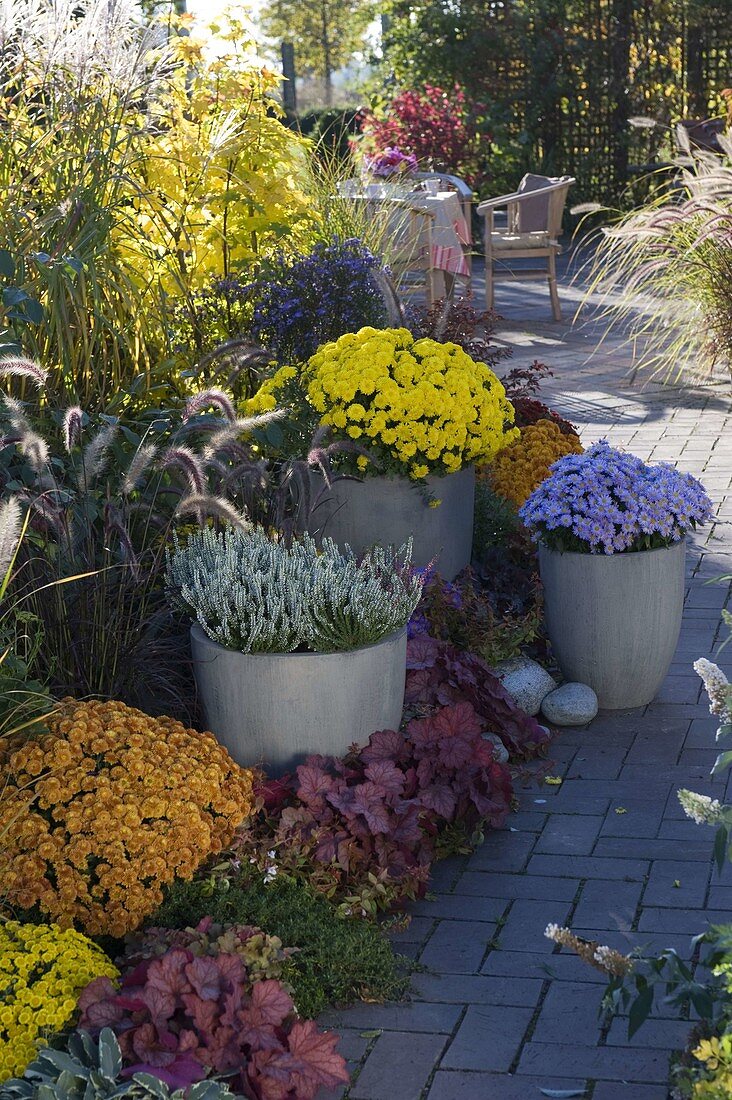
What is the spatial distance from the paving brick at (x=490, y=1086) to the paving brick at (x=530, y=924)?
1.41 feet

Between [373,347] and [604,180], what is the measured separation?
500 inches

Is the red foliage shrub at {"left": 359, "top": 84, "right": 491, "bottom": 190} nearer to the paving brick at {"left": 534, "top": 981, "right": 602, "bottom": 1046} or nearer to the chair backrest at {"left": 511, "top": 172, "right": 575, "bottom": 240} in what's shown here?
the chair backrest at {"left": 511, "top": 172, "right": 575, "bottom": 240}

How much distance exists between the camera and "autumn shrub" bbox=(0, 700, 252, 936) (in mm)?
2619

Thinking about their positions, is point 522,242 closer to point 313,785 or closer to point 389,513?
point 389,513

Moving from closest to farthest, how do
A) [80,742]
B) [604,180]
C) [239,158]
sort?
[80,742]
[239,158]
[604,180]

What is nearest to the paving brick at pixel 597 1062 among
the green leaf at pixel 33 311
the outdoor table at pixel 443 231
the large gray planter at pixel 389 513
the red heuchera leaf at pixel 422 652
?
the red heuchera leaf at pixel 422 652

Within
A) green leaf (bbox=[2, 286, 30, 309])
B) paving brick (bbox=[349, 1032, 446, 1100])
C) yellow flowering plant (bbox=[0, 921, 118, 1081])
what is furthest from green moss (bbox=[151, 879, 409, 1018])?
green leaf (bbox=[2, 286, 30, 309])

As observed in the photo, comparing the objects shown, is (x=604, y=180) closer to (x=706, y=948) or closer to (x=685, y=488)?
(x=685, y=488)

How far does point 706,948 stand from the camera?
2.70 metres

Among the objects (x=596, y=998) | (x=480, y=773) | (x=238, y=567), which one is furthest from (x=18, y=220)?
(x=596, y=998)

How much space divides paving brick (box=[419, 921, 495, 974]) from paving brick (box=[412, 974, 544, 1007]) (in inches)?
1.4

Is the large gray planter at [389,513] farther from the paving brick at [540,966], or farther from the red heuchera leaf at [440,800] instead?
the paving brick at [540,966]

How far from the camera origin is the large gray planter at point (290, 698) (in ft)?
9.98

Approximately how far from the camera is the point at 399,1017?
254 centimetres
